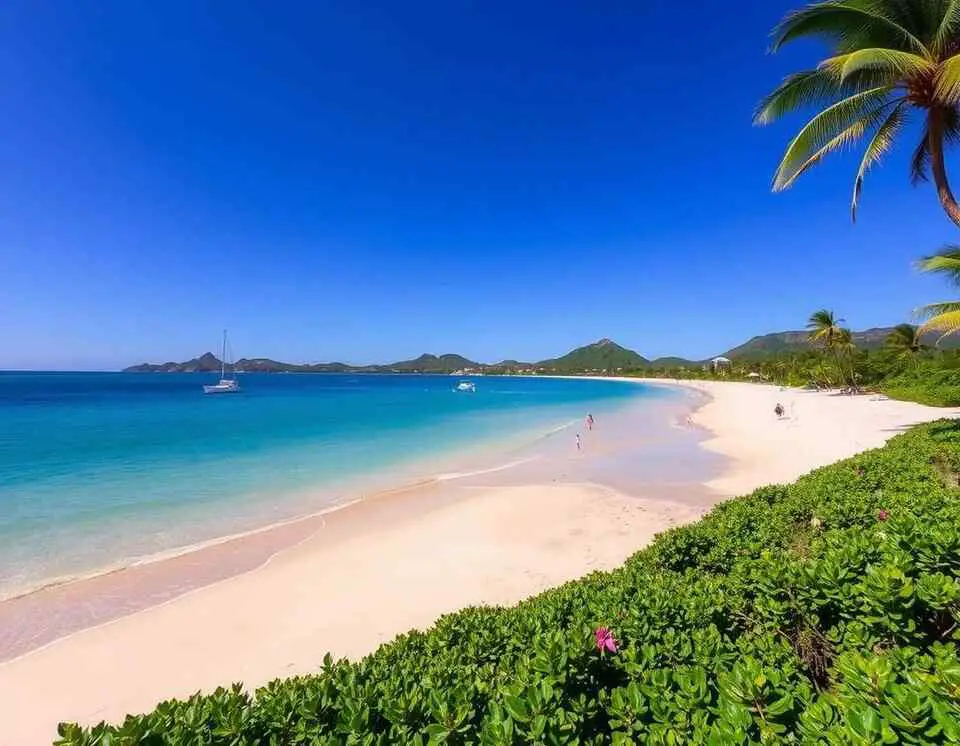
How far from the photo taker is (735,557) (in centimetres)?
457

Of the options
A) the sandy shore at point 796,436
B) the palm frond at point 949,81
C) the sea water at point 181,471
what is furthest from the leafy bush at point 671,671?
the sandy shore at point 796,436

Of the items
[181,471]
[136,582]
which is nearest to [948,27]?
[136,582]

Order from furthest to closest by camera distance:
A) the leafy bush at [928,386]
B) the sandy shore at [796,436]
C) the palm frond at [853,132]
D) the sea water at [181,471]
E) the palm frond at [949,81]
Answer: the leafy bush at [928,386] → the sandy shore at [796,436] → the sea water at [181,471] → the palm frond at [853,132] → the palm frond at [949,81]

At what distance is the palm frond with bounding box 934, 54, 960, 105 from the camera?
7.15m

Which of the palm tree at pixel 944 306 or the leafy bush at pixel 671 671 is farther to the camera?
the palm tree at pixel 944 306

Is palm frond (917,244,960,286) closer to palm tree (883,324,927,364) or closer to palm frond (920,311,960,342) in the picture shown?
palm frond (920,311,960,342)

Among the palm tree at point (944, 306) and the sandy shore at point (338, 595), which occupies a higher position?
the palm tree at point (944, 306)

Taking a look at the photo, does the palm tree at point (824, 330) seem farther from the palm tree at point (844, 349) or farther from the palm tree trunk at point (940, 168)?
the palm tree trunk at point (940, 168)

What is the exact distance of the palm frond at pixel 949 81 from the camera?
7152mm

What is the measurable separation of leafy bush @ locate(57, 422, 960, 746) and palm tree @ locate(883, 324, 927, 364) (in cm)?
5476

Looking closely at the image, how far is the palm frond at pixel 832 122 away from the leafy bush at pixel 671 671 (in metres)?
9.13

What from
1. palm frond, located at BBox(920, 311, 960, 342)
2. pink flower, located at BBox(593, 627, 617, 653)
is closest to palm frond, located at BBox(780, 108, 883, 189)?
palm frond, located at BBox(920, 311, 960, 342)

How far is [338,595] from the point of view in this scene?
7750mm

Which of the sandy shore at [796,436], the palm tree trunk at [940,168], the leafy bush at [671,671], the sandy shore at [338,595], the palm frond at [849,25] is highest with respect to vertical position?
the palm frond at [849,25]
